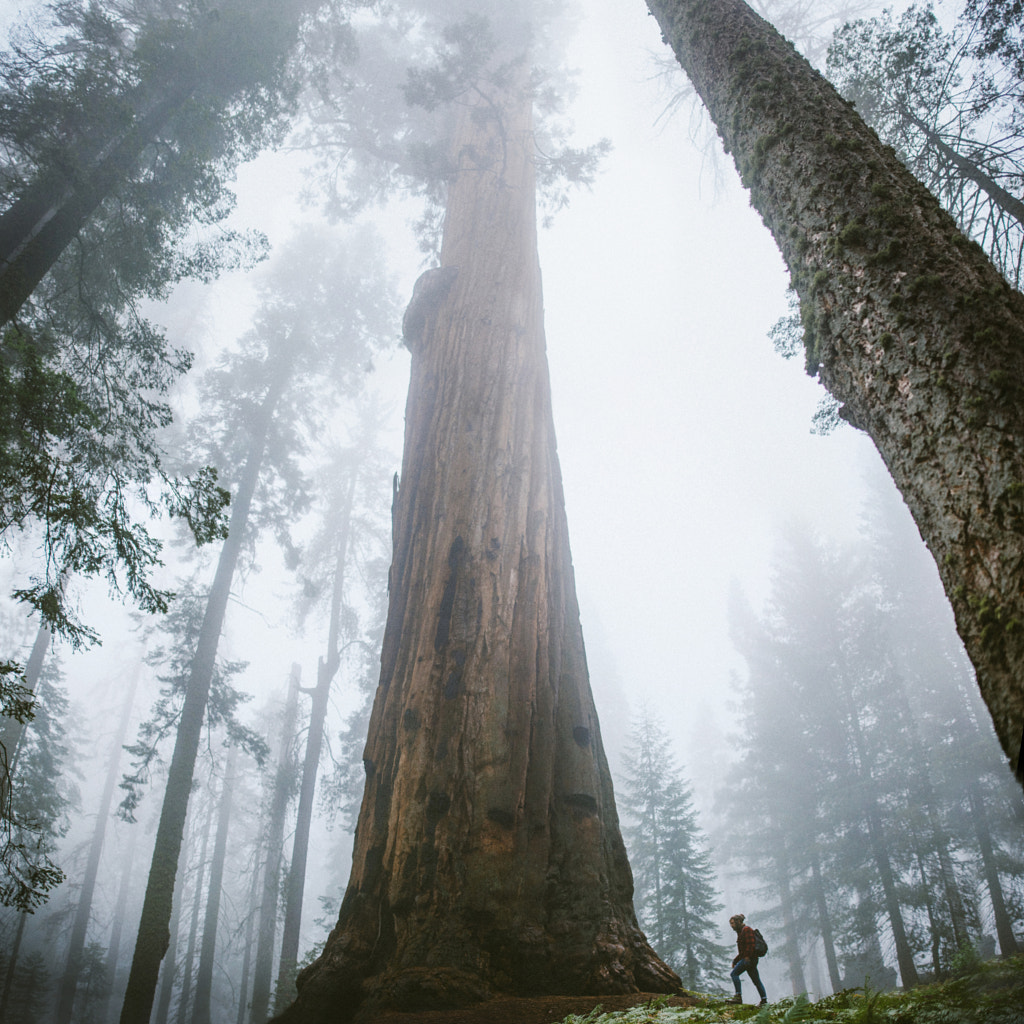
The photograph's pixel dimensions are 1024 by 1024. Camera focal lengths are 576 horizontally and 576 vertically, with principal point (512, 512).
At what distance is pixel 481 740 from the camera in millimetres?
4352

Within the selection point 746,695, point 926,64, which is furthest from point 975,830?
point 926,64

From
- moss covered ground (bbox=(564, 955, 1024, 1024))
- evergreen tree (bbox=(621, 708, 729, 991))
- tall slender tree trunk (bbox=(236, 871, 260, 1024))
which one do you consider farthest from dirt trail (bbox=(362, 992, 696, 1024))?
tall slender tree trunk (bbox=(236, 871, 260, 1024))

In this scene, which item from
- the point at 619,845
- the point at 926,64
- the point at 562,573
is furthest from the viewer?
the point at 926,64

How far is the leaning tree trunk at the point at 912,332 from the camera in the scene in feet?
4.87

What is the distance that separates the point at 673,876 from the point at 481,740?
14555mm

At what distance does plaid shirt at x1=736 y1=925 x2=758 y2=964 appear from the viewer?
278 inches

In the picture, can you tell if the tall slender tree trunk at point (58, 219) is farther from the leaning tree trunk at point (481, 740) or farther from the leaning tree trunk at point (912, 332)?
the leaning tree trunk at point (912, 332)

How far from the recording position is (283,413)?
58.5ft

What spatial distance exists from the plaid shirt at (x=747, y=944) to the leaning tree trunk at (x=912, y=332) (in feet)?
24.7

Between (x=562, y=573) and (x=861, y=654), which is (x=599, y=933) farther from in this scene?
(x=861, y=654)

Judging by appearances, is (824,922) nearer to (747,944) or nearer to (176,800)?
(747,944)

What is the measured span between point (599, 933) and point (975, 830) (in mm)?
18573

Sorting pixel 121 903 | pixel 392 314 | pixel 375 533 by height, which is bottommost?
pixel 121 903

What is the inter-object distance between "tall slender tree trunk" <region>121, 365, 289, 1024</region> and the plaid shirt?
27.1 ft
